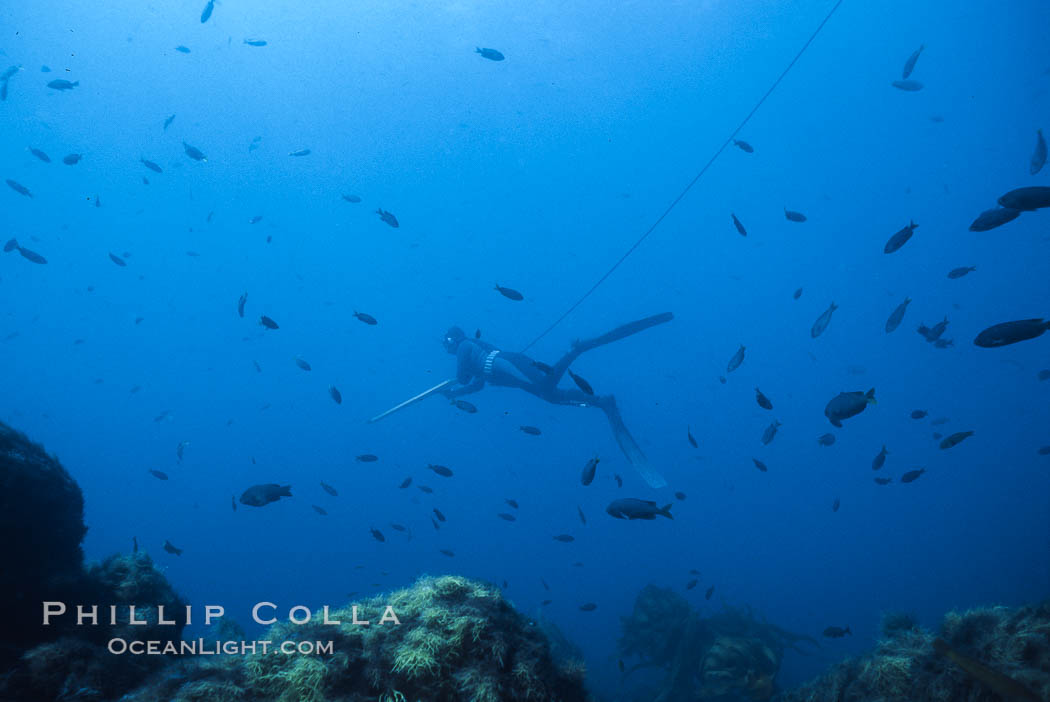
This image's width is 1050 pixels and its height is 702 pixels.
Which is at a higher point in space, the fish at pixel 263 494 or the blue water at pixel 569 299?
the fish at pixel 263 494

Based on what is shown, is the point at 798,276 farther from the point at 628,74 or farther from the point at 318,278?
the point at 318,278

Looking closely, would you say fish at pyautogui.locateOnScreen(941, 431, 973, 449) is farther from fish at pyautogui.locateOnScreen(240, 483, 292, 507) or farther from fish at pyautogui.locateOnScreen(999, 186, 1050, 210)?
fish at pyautogui.locateOnScreen(240, 483, 292, 507)

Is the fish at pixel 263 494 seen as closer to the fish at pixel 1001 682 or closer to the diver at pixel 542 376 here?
the fish at pixel 1001 682

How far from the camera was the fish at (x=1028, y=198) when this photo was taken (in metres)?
4.79

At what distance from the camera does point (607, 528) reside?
40.8 meters

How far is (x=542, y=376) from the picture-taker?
1320 centimetres

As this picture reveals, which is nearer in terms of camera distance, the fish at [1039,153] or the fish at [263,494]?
the fish at [263,494]

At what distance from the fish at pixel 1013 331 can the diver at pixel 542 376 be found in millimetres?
8128

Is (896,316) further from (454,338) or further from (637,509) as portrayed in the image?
(454,338)

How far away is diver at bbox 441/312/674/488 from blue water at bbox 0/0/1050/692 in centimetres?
1053

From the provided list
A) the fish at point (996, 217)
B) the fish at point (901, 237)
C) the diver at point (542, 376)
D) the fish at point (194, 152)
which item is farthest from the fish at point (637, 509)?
the fish at point (194, 152)

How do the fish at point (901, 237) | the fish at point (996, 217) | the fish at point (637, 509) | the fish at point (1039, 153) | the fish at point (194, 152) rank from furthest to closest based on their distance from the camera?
the fish at point (194, 152) < the fish at point (1039, 153) < the fish at point (901, 237) < the fish at point (996, 217) < the fish at point (637, 509)

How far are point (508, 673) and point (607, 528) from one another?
4052 cm

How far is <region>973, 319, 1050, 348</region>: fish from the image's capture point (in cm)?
448
